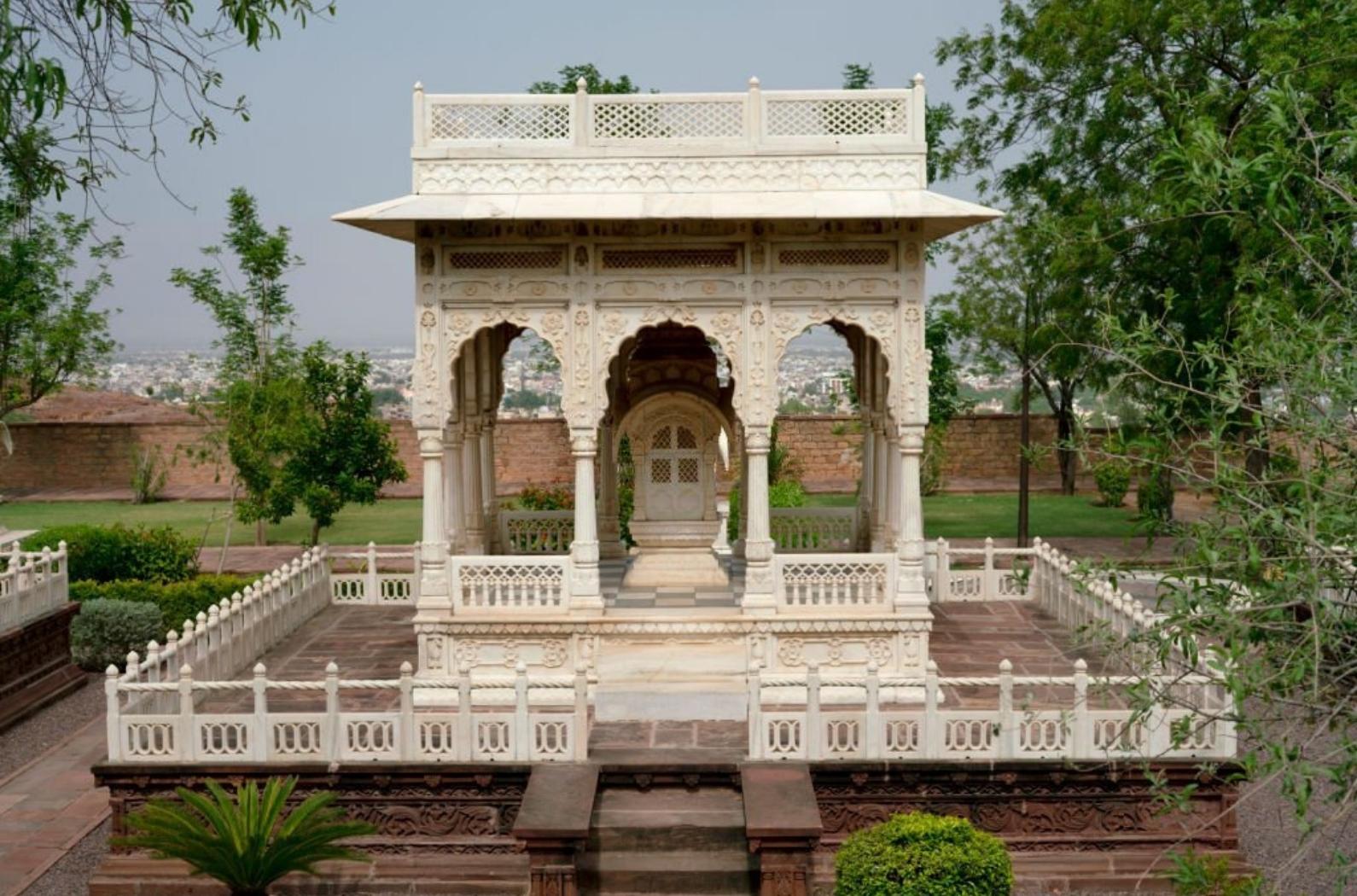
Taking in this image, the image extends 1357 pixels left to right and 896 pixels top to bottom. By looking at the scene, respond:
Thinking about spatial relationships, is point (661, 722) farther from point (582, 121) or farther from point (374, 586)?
point (374, 586)

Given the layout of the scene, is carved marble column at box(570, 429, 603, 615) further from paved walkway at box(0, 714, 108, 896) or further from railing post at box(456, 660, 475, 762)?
paved walkway at box(0, 714, 108, 896)

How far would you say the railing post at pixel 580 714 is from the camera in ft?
34.8

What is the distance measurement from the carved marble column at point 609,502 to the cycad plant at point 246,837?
7799 mm

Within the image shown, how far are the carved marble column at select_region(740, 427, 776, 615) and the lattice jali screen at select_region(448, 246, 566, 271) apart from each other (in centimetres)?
239

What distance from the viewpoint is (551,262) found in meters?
12.6

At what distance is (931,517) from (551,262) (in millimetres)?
17950

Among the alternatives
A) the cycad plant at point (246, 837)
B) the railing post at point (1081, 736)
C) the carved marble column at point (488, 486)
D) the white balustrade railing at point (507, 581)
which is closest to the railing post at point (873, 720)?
the railing post at point (1081, 736)

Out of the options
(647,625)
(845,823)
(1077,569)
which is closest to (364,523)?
(647,625)

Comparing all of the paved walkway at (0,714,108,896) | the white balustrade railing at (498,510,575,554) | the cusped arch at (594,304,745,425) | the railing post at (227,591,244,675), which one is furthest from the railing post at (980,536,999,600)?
the paved walkway at (0,714,108,896)

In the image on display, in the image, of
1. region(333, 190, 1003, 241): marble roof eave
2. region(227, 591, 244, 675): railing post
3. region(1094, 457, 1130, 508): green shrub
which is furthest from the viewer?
region(1094, 457, 1130, 508): green shrub

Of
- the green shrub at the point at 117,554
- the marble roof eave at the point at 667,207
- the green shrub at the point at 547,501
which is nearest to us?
the marble roof eave at the point at 667,207

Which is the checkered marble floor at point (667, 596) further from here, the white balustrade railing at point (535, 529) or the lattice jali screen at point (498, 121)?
the lattice jali screen at point (498, 121)

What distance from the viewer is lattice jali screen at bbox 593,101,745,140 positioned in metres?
12.4

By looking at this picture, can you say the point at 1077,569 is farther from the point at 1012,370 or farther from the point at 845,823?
A: the point at 1012,370
